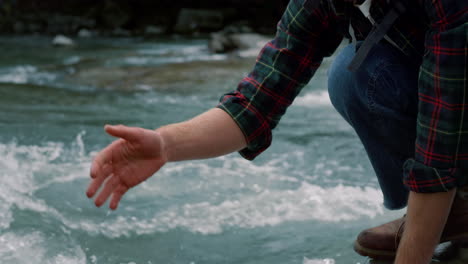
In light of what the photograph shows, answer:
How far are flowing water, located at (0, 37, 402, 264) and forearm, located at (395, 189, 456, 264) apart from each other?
0.54 meters

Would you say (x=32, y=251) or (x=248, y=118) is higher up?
(x=248, y=118)

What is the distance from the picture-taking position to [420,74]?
49.9 inches

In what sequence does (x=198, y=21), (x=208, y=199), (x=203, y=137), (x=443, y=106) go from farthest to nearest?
1. (x=198, y=21)
2. (x=208, y=199)
3. (x=203, y=137)
4. (x=443, y=106)

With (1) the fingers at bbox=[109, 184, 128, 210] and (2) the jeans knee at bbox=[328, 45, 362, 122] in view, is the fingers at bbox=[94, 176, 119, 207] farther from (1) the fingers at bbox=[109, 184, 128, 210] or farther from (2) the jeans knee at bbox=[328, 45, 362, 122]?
(2) the jeans knee at bbox=[328, 45, 362, 122]

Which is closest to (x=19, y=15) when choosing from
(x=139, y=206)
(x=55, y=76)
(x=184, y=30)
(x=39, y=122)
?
(x=184, y=30)

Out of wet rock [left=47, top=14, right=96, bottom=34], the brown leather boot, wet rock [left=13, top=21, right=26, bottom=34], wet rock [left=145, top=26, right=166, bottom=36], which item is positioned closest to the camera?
the brown leather boot

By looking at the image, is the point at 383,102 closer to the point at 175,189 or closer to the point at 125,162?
the point at 125,162

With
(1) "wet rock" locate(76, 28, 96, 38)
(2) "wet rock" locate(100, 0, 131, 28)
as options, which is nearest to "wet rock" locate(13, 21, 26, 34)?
(1) "wet rock" locate(76, 28, 96, 38)

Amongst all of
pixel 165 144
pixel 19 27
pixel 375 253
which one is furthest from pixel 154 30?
pixel 165 144

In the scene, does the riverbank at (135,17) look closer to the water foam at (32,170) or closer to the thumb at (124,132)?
the water foam at (32,170)

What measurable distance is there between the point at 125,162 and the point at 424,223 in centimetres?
62

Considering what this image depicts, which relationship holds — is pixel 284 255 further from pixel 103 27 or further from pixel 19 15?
pixel 19 15

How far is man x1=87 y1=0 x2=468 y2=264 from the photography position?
3.99 ft

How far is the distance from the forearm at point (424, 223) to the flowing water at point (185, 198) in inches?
21.4
